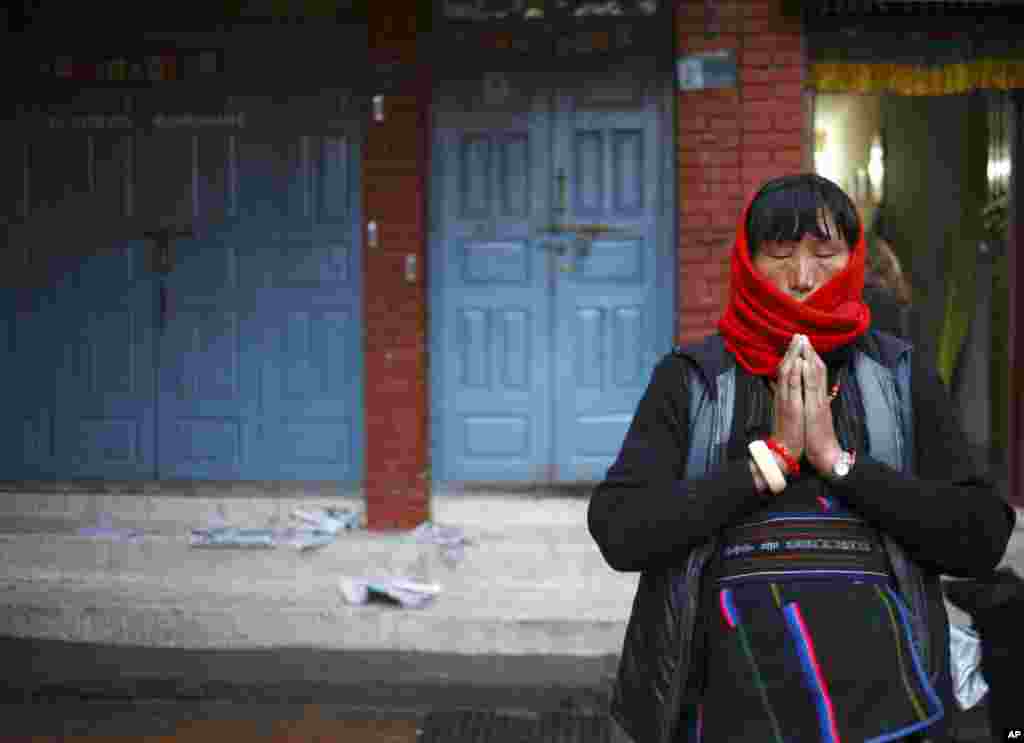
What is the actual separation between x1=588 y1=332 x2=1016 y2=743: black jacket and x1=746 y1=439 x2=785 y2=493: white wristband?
27 mm

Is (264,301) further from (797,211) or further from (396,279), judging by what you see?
(797,211)

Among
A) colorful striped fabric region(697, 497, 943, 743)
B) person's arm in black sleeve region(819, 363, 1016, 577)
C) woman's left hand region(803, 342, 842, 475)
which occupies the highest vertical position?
woman's left hand region(803, 342, 842, 475)

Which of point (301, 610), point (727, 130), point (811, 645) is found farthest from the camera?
point (727, 130)

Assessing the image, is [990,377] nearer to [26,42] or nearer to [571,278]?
[571,278]

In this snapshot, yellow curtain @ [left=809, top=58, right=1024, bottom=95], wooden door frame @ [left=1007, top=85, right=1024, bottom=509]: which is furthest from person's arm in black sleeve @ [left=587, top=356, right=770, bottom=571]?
wooden door frame @ [left=1007, top=85, right=1024, bottom=509]

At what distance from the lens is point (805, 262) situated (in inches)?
79.6

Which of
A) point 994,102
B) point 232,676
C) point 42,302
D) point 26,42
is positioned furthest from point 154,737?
point 994,102

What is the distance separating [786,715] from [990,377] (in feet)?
20.0

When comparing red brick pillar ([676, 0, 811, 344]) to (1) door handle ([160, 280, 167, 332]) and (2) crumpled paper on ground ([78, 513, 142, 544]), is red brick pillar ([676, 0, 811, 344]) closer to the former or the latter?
(1) door handle ([160, 280, 167, 332])

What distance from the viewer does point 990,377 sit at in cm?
745

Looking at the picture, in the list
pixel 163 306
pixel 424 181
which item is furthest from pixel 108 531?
pixel 424 181

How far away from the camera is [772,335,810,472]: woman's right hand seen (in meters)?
1.91

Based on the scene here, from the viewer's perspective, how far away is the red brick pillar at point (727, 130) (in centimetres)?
675

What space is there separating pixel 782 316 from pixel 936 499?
37cm
